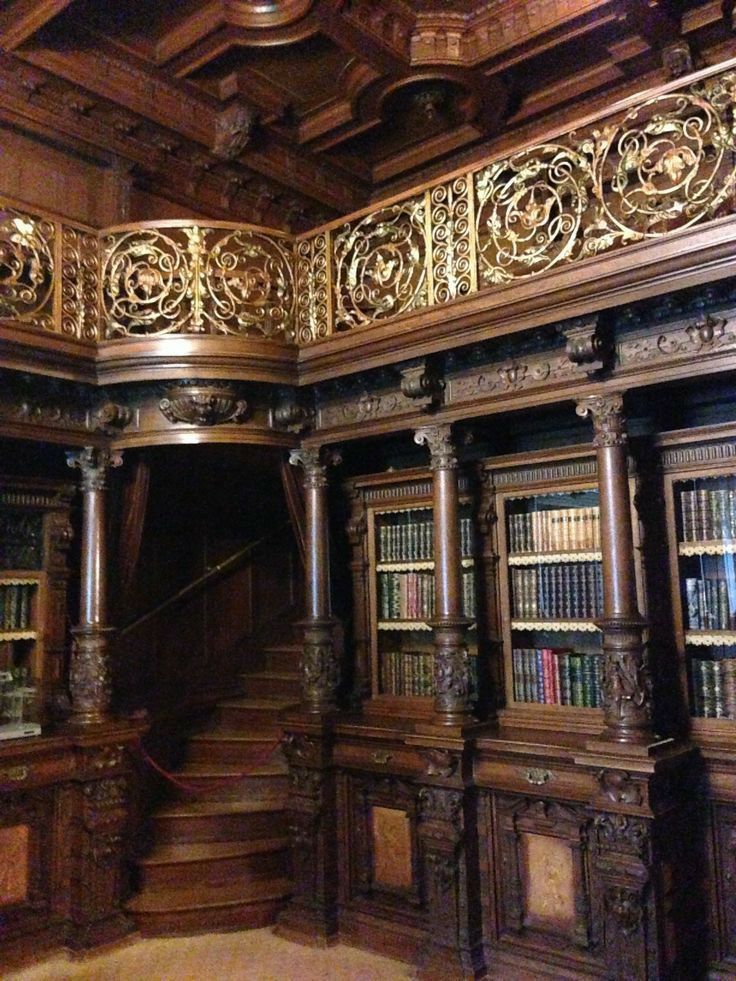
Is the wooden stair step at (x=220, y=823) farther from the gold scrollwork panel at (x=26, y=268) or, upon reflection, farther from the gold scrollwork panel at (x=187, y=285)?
the gold scrollwork panel at (x=26, y=268)

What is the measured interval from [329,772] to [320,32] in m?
3.88

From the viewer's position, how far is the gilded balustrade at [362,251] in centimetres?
362

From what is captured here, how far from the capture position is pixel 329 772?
4.52m

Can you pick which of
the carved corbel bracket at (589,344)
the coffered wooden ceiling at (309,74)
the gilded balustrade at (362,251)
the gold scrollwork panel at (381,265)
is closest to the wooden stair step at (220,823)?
the gilded balustrade at (362,251)

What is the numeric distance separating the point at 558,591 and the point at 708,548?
72cm

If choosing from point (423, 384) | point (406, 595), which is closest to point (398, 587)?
point (406, 595)

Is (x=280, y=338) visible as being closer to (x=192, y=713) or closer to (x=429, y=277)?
(x=429, y=277)

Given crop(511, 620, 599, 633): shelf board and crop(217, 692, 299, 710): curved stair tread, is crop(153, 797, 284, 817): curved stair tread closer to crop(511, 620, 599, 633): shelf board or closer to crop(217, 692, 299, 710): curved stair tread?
crop(217, 692, 299, 710): curved stair tread

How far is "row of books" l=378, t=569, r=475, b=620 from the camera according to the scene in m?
4.71

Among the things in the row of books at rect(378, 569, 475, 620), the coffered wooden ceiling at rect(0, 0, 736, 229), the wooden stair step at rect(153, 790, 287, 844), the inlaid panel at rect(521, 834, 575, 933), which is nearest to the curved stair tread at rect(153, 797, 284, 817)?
the wooden stair step at rect(153, 790, 287, 844)

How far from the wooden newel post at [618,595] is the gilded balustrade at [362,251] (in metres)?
0.70

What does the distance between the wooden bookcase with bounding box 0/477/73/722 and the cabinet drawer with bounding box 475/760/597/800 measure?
2.34m

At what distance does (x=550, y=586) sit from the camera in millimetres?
4242

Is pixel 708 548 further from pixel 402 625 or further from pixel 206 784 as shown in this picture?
pixel 206 784
